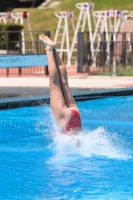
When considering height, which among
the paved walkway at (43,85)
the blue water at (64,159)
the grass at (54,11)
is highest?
the grass at (54,11)

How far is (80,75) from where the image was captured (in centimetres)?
2527

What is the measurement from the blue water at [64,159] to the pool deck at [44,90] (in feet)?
3.48

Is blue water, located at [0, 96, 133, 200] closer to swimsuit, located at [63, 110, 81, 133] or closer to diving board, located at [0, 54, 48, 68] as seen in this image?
swimsuit, located at [63, 110, 81, 133]

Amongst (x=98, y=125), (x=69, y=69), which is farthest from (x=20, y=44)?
(x=98, y=125)

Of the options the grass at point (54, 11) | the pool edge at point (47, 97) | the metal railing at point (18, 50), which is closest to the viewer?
the pool edge at point (47, 97)

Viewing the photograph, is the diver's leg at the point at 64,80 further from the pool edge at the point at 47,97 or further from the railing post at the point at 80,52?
the railing post at the point at 80,52

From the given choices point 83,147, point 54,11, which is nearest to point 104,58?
point 54,11

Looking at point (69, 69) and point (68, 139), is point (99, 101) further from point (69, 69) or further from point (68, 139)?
point (69, 69)

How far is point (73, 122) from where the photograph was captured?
9305 mm

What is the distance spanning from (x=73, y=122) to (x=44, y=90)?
8850mm

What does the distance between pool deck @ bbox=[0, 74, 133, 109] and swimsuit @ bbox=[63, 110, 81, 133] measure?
506 cm

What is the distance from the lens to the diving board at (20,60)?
58.7ft

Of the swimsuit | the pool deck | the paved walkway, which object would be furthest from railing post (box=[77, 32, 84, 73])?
the swimsuit

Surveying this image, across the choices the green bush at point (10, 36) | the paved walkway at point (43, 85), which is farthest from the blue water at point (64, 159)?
the green bush at point (10, 36)
